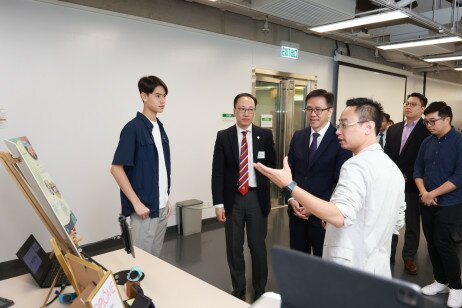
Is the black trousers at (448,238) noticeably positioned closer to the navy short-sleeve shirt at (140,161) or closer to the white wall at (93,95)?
the navy short-sleeve shirt at (140,161)

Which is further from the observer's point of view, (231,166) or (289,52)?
(289,52)

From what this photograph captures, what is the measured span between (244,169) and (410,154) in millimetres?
1912

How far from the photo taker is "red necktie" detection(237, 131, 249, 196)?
8.48 feet

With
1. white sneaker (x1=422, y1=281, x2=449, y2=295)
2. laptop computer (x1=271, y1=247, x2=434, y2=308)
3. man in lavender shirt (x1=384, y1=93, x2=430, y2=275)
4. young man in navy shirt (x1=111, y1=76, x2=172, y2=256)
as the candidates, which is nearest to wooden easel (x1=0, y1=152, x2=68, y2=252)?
young man in navy shirt (x1=111, y1=76, x2=172, y2=256)

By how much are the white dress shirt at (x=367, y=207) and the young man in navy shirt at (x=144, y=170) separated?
123 cm

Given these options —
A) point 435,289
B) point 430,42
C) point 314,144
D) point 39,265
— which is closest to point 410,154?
point 435,289

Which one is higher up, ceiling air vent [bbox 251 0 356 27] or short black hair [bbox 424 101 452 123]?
ceiling air vent [bbox 251 0 356 27]

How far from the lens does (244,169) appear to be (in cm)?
261

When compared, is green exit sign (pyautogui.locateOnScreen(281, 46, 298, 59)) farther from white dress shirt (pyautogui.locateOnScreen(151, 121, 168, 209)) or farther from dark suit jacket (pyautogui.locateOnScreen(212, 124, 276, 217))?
white dress shirt (pyautogui.locateOnScreen(151, 121, 168, 209))

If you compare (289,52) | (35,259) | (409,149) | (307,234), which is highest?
(289,52)

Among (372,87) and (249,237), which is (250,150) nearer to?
(249,237)

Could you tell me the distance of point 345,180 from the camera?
139 centimetres

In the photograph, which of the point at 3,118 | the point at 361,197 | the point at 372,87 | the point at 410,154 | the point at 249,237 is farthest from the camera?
the point at 372,87

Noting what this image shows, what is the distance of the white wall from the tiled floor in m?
0.56
